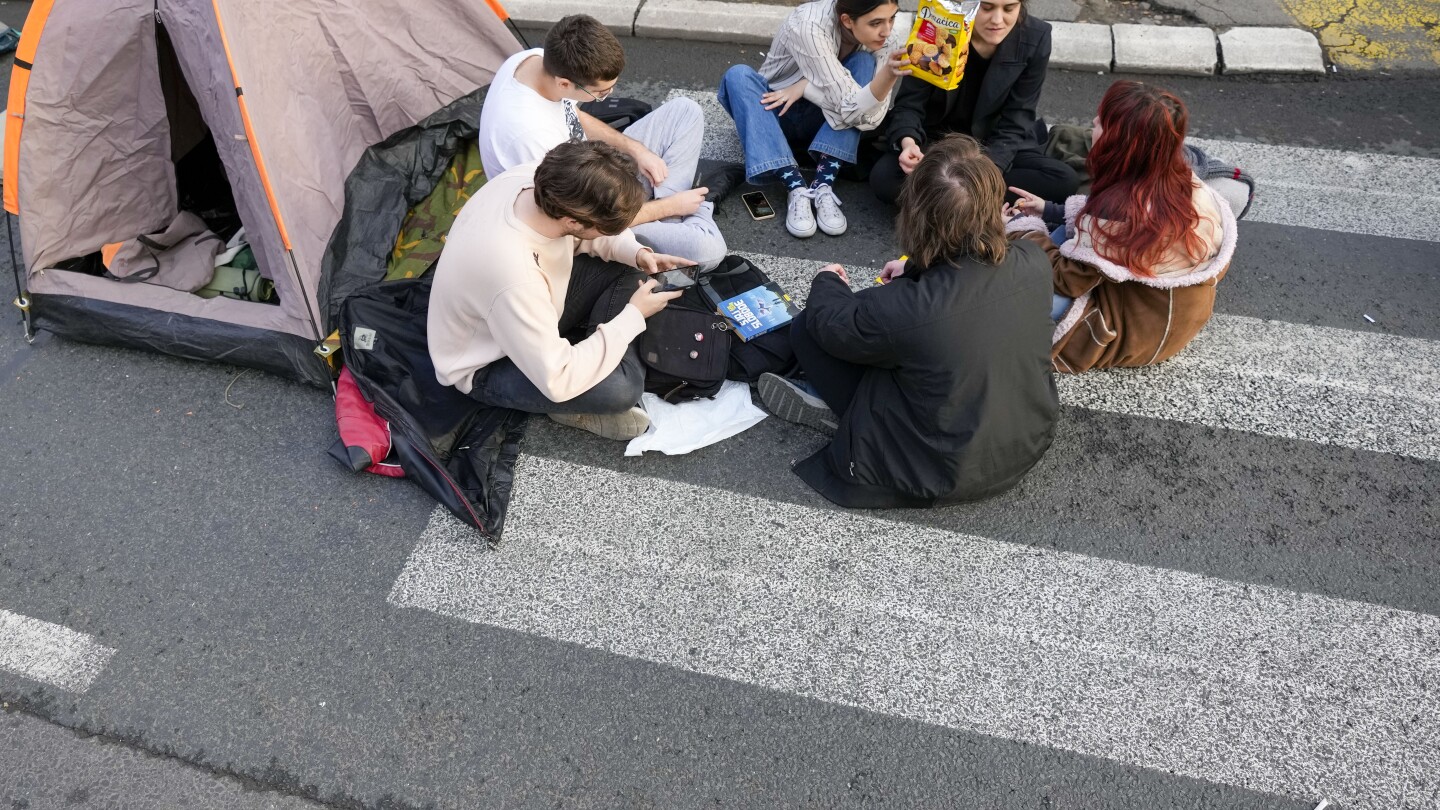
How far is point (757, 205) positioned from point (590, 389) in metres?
1.83

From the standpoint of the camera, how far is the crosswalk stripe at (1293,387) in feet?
11.6

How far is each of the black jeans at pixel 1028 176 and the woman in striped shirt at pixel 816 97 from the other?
0.21 metres

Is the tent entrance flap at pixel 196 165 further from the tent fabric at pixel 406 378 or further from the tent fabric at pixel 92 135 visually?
the tent fabric at pixel 406 378

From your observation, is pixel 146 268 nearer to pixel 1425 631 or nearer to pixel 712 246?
pixel 712 246

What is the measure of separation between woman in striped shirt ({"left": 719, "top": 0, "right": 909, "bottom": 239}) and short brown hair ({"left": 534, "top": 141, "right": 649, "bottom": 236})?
65.7 inches

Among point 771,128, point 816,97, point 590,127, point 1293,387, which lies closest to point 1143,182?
point 1293,387

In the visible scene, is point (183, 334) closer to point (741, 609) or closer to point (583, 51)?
point (583, 51)

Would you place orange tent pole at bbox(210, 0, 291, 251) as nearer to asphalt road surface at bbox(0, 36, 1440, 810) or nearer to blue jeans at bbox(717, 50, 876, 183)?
asphalt road surface at bbox(0, 36, 1440, 810)

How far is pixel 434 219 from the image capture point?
4.26 m

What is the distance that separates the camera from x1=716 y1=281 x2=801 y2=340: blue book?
378 centimetres

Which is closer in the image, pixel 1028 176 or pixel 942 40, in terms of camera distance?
pixel 942 40

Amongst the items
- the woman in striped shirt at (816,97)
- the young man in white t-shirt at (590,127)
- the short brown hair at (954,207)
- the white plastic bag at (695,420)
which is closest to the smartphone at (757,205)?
the woman in striped shirt at (816,97)

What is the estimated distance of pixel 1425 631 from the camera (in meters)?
2.92

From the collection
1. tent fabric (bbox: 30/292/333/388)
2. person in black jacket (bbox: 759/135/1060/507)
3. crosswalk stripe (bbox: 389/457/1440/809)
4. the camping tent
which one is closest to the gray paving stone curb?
the camping tent
